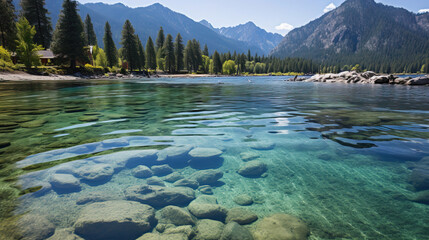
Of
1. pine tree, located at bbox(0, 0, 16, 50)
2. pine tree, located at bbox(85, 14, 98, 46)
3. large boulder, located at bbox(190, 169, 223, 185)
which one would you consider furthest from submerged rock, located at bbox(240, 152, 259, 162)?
pine tree, located at bbox(85, 14, 98, 46)

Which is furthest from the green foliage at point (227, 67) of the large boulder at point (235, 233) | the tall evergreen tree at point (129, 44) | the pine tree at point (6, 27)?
Answer: the large boulder at point (235, 233)

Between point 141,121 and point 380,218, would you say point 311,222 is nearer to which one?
point 380,218

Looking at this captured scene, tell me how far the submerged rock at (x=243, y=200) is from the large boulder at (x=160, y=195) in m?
0.70

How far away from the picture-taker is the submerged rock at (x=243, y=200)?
3.31 meters

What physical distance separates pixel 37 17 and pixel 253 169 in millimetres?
71960

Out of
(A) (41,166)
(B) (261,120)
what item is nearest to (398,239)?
(A) (41,166)

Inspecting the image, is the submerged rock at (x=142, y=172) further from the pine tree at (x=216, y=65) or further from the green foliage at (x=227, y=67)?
the green foliage at (x=227, y=67)

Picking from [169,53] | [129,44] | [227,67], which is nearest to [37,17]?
Result: [129,44]

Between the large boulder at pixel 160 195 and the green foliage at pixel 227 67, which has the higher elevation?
the green foliage at pixel 227 67

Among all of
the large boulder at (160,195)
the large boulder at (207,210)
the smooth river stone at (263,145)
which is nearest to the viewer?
the large boulder at (207,210)

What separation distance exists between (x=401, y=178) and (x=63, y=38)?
5686 cm

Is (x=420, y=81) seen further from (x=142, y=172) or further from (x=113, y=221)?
(x=113, y=221)

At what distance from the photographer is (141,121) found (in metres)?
8.24

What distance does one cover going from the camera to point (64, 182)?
3605 millimetres
